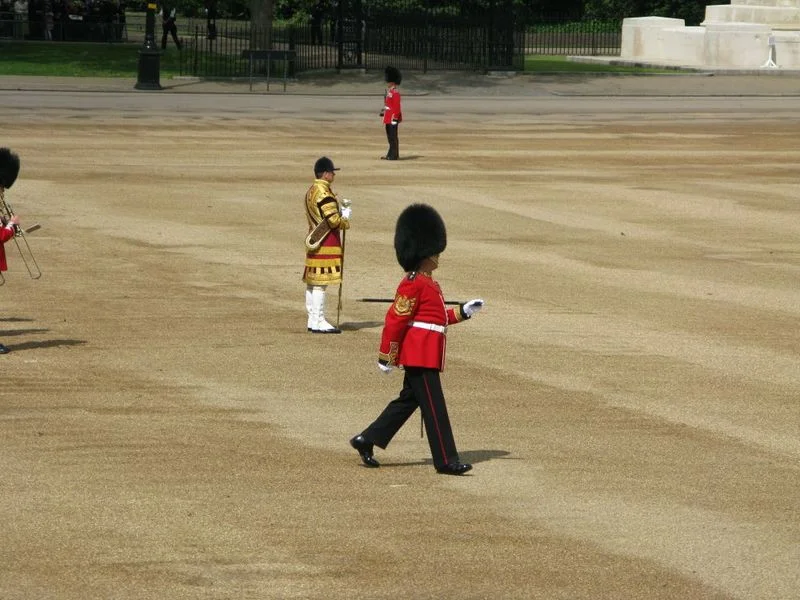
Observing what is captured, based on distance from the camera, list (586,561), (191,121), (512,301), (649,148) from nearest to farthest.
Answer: (586,561), (512,301), (649,148), (191,121)

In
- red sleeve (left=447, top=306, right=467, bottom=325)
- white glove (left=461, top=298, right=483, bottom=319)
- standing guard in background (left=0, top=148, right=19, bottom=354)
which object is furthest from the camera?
standing guard in background (left=0, top=148, right=19, bottom=354)

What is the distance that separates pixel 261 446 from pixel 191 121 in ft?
80.7

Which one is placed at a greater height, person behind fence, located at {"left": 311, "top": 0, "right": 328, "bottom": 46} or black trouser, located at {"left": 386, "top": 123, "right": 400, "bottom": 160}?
person behind fence, located at {"left": 311, "top": 0, "right": 328, "bottom": 46}

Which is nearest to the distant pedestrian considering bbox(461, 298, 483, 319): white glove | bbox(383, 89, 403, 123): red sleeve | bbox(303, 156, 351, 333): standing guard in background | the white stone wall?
the white stone wall

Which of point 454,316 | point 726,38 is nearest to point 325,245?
point 454,316

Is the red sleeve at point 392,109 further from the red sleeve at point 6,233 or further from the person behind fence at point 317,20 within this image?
the person behind fence at point 317,20

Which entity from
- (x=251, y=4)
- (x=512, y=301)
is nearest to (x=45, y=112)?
(x=251, y=4)

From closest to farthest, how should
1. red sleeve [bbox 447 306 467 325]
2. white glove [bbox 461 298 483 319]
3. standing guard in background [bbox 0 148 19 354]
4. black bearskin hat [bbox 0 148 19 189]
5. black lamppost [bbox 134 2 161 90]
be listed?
white glove [bbox 461 298 483 319]
red sleeve [bbox 447 306 467 325]
standing guard in background [bbox 0 148 19 354]
black bearskin hat [bbox 0 148 19 189]
black lamppost [bbox 134 2 161 90]

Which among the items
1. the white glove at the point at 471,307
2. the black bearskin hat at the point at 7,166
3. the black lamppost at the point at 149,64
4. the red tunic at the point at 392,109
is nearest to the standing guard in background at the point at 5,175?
the black bearskin hat at the point at 7,166

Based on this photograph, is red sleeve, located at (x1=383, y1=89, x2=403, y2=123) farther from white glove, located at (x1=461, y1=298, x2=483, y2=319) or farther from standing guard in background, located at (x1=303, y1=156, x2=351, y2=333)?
white glove, located at (x1=461, y1=298, x2=483, y2=319)

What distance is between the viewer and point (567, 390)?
11.9m

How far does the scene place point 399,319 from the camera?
9.36m

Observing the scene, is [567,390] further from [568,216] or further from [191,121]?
[191,121]

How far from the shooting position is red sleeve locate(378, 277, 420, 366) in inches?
368
